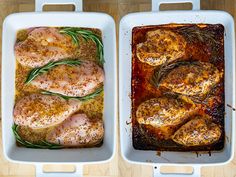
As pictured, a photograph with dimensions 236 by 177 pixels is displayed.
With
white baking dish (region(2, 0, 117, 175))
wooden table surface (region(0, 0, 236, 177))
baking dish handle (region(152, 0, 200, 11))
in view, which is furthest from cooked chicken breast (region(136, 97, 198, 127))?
baking dish handle (region(152, 0, 200, 11))

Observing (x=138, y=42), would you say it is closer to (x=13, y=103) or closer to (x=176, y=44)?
(x=176, y=44)

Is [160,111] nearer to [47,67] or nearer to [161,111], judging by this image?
[161,111]

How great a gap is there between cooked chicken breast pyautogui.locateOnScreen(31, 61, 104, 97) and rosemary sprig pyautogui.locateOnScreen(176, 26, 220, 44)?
0.33 m

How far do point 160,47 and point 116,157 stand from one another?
47cm

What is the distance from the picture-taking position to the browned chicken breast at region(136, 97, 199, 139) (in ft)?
5.22

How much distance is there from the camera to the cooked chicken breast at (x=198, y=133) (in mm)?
1582

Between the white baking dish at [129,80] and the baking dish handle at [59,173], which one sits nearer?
the white baking dish at [129,80]

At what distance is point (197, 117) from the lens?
162cm

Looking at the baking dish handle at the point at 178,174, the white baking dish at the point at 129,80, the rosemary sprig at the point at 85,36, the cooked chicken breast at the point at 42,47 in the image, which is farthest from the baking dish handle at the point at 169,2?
the baking dish handle at the point at 178,174

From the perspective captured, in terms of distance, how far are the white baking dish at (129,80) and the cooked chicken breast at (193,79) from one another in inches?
2.0

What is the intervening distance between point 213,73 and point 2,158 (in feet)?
2.88

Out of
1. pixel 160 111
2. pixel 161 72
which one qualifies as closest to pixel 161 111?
pixel 160 111

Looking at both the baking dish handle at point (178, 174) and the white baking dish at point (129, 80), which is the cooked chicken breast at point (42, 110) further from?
the baking dish handle at point (178, 174)

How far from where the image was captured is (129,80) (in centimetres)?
160
